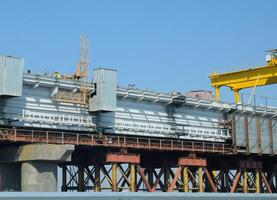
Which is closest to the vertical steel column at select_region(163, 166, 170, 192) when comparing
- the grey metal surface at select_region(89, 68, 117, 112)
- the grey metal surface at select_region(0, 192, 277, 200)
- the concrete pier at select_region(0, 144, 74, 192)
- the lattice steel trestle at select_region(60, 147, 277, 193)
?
the lattice steel trestle at select_region(60, 147, 277, 193)

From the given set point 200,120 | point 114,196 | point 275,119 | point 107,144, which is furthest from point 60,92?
point 275,119

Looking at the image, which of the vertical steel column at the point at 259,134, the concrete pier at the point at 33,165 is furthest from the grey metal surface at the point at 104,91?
the vertical steel column at the point at 259,134

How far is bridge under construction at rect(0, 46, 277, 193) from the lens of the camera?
50969 mm

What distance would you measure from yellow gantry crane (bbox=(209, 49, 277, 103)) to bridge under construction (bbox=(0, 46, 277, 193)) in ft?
1.05

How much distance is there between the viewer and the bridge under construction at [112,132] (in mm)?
50969

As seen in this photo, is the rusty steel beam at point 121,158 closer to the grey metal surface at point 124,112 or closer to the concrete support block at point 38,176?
the grey metal surface at point 124,112

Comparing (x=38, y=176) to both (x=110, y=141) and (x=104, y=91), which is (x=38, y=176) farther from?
(x=104, y=91)

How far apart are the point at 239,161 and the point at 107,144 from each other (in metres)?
24.3

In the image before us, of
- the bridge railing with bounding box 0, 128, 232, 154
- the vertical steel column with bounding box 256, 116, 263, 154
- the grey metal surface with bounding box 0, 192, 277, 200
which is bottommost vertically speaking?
the grey metal surface with bounding box 0, 192, 277, 200

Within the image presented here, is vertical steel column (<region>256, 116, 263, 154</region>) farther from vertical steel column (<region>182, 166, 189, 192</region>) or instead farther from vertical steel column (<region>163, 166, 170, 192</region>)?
vertical steel column (<region>182, 166, 189, 192</region>)

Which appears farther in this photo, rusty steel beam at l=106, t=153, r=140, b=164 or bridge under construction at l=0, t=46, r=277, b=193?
rusty steel beam at l=106, t=153, r=140, b=164

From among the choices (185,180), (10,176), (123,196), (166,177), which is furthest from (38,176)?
(166,177)

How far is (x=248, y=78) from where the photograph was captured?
77.4 metres

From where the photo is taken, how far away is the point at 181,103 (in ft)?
217
